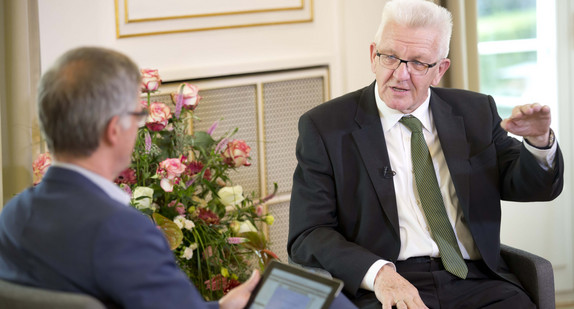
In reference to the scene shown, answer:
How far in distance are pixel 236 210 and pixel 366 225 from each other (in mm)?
645

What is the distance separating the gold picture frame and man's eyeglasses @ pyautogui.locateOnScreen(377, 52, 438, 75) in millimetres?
1201

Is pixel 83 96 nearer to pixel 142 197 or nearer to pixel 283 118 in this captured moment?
pixel 142 197

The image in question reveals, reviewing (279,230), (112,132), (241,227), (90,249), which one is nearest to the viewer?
(90,249)

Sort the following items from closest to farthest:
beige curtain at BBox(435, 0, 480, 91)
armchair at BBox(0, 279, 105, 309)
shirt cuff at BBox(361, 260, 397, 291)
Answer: armchair at BBox(0, 279, 105, 309) < shirt cuff at BBox(361, 260, 397, 291) < beige curtain at BBox(435, 0, 480, 91)

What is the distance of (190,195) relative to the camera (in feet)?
Answer: 8.95

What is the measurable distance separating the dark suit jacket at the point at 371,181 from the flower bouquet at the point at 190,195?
1.07ft

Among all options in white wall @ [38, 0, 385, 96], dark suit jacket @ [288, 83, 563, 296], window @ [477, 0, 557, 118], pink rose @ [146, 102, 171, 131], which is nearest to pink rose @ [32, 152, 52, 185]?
pink rose @ [146, 102, 171, 131]

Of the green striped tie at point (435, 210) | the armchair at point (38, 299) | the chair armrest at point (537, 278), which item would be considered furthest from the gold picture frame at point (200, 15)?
the armchair at point (38, 299)

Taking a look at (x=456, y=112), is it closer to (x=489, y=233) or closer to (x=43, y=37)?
(x=489, y=233)

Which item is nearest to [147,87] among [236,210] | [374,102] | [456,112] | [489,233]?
[236,210]

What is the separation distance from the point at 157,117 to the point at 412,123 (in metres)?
0.83

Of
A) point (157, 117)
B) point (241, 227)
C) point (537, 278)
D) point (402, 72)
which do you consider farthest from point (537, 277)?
point (157, 117)

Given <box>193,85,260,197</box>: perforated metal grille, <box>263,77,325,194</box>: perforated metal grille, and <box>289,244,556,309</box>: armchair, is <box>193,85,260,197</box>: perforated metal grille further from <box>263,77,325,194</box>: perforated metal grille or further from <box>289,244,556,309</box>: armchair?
<box>289,244,556,309</box>: armchair

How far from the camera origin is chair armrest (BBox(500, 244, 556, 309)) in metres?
2.38
